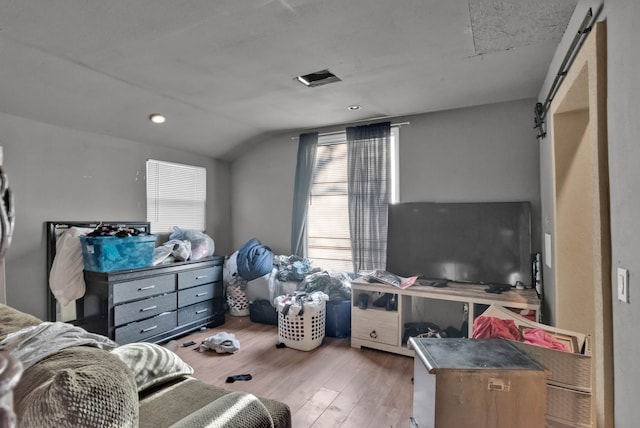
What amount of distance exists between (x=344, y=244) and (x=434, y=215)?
3.85 ft

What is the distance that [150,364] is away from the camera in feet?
4.80

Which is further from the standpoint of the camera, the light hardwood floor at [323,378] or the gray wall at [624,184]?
the light hardwood floor at [323,378]

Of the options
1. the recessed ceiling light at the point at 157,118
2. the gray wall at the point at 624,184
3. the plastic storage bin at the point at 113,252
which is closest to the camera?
the gray wall at the point at 624,184

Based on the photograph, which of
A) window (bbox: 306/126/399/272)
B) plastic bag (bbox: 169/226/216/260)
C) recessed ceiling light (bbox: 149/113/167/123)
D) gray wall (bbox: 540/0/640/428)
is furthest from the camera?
window (bbox: 306/126/399/272)

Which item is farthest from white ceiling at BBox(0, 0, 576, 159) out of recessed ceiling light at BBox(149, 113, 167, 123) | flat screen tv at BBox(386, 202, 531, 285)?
flat screen tv at BBox(386, 202, 531, 285)

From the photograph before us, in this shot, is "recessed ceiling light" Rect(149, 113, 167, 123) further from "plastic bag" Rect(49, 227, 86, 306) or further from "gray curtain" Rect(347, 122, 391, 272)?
"gray curtain" Rect(347, 122, 391, 272)

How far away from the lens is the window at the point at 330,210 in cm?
407

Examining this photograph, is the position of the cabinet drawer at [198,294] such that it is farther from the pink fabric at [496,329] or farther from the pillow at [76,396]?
the pink fabric at [496,329]

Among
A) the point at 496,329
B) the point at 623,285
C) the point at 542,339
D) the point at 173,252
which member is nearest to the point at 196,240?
the point at 173,252

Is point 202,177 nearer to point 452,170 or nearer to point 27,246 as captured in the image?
point 27,246

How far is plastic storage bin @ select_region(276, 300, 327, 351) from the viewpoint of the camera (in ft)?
10.4

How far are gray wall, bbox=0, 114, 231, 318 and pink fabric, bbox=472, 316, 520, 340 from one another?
3305mm

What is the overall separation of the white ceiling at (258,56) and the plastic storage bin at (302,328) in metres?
1.97

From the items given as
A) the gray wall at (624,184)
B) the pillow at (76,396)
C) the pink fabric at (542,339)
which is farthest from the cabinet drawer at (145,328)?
the gray wall at (624,184)
